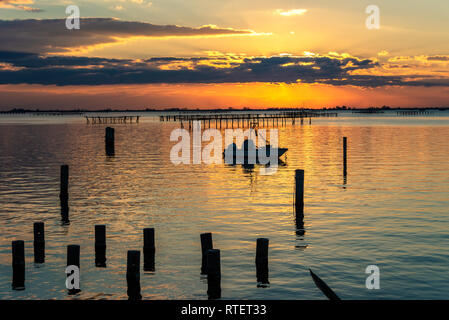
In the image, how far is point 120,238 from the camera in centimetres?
2089

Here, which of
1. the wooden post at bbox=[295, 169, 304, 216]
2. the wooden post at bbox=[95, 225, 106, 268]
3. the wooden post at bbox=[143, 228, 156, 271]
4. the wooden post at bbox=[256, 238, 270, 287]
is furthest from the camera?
the wooden post at bbox=[295, 169, 304, 216]

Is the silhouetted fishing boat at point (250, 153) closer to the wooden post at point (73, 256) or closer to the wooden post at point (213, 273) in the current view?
the wooden post at point (73, 256)

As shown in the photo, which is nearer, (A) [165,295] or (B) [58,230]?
(A) [165,295]

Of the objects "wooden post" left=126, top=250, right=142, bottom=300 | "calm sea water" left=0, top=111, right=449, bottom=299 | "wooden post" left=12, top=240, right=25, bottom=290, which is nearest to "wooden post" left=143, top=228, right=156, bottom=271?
"calm sea water" left=0, top=111, right=449, bottom=299

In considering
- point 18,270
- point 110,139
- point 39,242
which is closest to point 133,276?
point 18,270

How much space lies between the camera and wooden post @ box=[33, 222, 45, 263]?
56.9 feet

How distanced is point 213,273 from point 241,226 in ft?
31.0

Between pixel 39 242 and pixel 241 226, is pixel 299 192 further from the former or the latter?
pixel 39 242

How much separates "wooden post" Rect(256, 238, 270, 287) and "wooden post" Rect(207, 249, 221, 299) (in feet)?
5.92

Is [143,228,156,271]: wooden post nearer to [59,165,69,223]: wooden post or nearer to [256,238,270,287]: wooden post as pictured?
[256,238,270,287]: wooden post

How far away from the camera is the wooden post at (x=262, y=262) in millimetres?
15119

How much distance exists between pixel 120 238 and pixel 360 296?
10.2 metres
